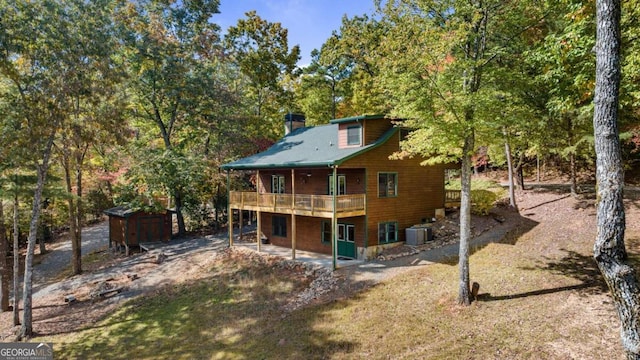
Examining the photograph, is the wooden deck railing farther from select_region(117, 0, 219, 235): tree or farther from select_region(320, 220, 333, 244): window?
select_region(117, 0, 219, 235): tree

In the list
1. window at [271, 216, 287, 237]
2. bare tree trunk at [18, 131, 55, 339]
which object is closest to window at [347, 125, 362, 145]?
window at [271, 216, 287, 237]

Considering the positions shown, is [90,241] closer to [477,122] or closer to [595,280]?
[477,122]

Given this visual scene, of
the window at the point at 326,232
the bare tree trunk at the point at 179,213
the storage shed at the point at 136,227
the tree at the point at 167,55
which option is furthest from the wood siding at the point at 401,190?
the storage shed at the point at 136,227

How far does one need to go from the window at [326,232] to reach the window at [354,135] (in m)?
4.62

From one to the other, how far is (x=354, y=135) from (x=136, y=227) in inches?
700

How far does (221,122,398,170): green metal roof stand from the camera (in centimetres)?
1719

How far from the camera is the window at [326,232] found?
64.0ft

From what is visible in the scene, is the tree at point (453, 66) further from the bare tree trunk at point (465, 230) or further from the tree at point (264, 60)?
the tree at point (264, 60)

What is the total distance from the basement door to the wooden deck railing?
165 centimetres

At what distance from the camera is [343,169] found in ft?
61.3

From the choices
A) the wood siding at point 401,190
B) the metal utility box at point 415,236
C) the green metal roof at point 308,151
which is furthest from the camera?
the metal utility box at point 415,236

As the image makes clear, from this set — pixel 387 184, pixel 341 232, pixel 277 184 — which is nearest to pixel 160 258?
pixel 277 184

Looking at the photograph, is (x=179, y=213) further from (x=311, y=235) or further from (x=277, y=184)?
(x=311, y=235)

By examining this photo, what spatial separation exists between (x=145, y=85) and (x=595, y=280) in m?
27.3
